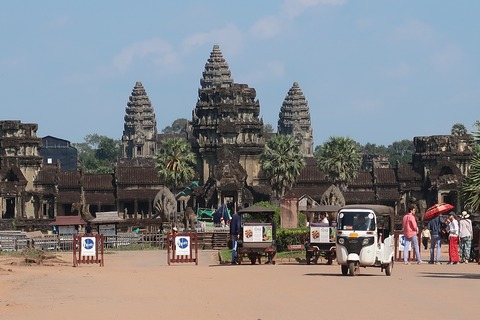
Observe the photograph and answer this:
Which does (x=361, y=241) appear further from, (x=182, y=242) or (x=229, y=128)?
(x=229, y=128)

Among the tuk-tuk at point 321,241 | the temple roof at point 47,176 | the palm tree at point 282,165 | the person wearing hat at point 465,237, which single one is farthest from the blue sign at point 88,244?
the temple roof at point 47,176

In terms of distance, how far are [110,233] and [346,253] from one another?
43.5 m

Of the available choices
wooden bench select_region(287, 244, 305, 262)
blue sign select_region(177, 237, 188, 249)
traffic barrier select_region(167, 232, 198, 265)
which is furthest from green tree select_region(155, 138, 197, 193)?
blue sign select_region(177, 237, 188, 249)

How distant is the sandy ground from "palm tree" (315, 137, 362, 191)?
291 ft

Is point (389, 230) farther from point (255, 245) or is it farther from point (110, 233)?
point (110, 233)

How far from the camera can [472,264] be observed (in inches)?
1821

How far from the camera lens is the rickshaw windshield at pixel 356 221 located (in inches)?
1506

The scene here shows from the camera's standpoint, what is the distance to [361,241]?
3797cm

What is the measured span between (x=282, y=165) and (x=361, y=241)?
9505 centimetres

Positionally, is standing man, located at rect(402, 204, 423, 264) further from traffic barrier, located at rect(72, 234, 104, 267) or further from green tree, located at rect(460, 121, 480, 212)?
traffic barrier, located at rect(72, 234, 104, 267)

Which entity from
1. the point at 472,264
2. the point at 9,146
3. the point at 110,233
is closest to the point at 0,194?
the point at 9,146

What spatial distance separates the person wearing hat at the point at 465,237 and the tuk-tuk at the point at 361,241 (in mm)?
8313

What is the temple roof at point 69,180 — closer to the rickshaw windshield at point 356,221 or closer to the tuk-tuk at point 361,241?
the tuk-tuk at point 361,241

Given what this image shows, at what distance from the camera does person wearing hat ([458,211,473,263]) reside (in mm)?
46688
